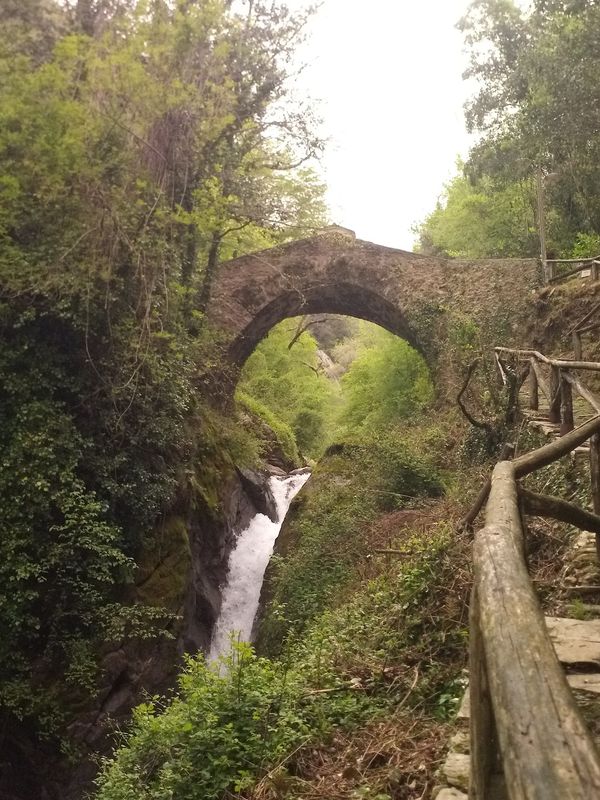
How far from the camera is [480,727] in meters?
1.73

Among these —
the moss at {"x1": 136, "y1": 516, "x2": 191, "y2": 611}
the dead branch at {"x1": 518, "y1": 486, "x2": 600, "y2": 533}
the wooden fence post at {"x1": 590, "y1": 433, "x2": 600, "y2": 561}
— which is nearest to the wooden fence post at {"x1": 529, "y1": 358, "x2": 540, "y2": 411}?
the wooden fence post at {"x1": 590, "y1": 433, "x2": 600, "y2": 561}

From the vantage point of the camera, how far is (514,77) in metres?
18.8

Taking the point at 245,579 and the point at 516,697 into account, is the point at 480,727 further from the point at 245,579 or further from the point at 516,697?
the point at 245,579

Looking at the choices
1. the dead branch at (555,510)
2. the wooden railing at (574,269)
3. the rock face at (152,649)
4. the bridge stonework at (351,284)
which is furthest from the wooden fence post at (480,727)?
the bridge stonework at (351,284)

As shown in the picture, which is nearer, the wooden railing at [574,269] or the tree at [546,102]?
the wooden railing at [574,269]

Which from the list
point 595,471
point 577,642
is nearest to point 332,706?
point 577,642

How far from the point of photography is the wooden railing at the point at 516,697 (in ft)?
3.67

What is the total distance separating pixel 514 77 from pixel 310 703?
19999mm

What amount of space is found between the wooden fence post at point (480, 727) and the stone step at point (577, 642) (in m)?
1.14

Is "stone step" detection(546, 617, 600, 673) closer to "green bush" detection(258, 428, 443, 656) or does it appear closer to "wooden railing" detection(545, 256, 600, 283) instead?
"green bush" detection(258, 428, 443, 656)

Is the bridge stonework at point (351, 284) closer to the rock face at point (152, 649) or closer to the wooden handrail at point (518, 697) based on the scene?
the rock face at point (152, 649)

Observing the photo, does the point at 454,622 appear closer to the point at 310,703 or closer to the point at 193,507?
the point at 310,703

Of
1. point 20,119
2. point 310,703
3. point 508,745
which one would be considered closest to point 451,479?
point 310,703

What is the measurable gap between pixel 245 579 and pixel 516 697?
44.1 feet
